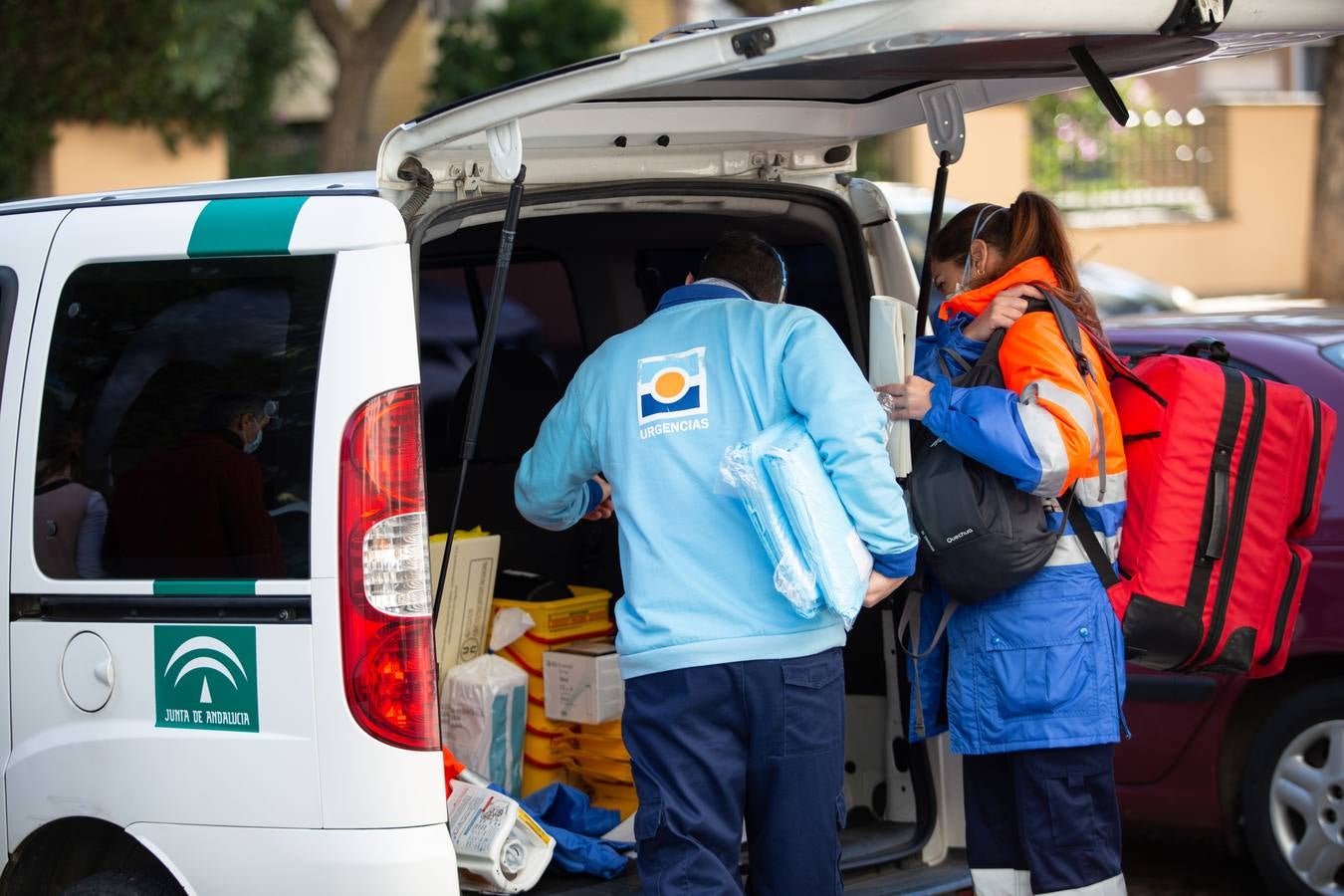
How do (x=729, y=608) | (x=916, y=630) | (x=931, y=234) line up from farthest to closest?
(x=931, y=234) → (x=916, y=630) → (x=729, y=608)

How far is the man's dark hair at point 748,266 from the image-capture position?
3.56 metres

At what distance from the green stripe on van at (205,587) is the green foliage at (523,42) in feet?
60.1

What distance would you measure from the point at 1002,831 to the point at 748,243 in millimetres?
1517

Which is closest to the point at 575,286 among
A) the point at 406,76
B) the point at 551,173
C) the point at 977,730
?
the point at 551,173

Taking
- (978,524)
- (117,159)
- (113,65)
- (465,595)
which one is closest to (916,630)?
(978,524)

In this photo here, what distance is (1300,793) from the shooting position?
461 centimetres

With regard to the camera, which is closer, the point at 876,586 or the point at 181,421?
the point at 181,421

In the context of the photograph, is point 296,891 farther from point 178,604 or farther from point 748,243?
point 748,243

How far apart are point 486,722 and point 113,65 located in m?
14.2

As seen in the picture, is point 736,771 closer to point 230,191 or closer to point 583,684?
point 583,684

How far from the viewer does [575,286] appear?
5160mm

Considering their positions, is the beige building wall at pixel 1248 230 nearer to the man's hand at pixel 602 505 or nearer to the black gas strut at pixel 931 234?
the black gas strut at pixel 931 234

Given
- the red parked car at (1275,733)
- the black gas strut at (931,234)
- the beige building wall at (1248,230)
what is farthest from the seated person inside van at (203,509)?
the beige building wall at (1248,230)

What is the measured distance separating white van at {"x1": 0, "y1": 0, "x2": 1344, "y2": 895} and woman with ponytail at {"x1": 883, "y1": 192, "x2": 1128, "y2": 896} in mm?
314
